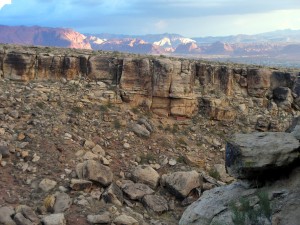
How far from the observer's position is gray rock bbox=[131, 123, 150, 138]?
15.7 meters

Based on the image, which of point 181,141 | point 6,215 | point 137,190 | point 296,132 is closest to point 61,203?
point 6,215

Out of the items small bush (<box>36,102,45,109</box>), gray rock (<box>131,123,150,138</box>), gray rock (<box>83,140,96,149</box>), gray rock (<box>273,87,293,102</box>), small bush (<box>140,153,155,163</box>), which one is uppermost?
gray rock (<box>273,87,293,102</box>)

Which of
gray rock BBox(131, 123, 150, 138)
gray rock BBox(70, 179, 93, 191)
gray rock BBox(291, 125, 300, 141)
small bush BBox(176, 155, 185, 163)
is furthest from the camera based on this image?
gray rock BBox(131, 123, 150, 138)

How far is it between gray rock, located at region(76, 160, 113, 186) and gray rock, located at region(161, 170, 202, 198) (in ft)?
6.25

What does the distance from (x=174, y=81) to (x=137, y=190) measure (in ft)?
20.4

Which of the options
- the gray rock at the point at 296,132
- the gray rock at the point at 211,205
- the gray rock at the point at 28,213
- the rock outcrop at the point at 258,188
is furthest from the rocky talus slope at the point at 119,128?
the gray rock at the point at 296,132

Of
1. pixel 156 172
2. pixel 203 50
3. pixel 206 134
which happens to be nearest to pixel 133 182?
pixel 156 172

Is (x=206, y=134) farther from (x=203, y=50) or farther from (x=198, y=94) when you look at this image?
(x=203, y=50)

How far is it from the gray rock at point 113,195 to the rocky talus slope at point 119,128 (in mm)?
31

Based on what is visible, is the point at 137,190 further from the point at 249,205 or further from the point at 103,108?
the point at 103,108

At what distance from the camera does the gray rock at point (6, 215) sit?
10.3 m

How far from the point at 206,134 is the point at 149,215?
6004 millimetres

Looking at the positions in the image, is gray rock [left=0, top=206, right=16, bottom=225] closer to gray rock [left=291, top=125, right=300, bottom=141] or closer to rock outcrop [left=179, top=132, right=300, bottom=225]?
rock outcrop [left=179, top=132, right=300, bottom=225]

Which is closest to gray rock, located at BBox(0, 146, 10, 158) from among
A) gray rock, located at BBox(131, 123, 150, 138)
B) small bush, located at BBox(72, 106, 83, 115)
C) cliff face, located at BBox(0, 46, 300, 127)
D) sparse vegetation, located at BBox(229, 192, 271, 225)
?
small bush, located at BBox(72, 106, 83, 115)
